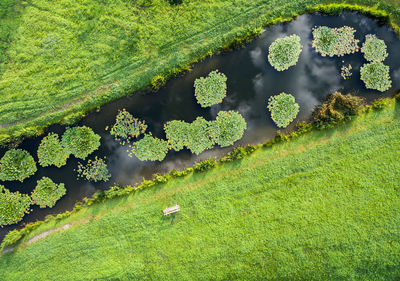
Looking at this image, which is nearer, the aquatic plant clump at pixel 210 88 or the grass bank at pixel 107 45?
the grass bank at pixel 107 45

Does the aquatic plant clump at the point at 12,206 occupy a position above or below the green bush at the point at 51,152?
below

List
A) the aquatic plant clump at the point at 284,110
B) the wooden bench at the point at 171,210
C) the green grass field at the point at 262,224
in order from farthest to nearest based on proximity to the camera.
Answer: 1. the aquatic plant clump at the point at 284,110
2. the wooden bench at the point at 171,210
3. the green grass field at the point at 262,224

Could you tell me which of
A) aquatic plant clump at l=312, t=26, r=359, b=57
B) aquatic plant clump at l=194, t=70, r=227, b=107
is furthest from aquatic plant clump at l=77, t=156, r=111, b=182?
aquatic plant clump at l=312, t=26, r=359, b=57

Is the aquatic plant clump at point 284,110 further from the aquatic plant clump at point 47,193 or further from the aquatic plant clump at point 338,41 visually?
the aquatic plant clump at point 47,193

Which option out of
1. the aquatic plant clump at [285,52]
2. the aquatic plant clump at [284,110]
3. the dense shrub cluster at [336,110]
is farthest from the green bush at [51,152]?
the dense shrub cluster at [336,110]

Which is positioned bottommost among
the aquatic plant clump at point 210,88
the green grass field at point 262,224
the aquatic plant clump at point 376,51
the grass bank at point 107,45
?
the green grass field at point 262,224

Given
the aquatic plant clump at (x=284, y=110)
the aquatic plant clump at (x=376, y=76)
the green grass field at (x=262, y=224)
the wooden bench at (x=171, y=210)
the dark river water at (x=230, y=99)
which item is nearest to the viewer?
the green grass field at (x=262, y=224)

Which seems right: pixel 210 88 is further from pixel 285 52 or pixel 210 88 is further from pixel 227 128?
pixel 285 52
